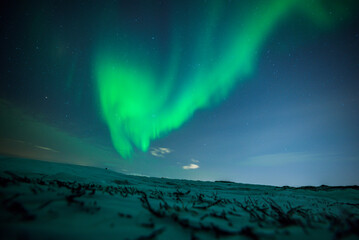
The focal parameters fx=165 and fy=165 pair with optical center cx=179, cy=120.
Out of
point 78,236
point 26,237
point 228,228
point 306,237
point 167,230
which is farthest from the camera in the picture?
point 228,228

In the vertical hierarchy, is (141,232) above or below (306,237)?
below

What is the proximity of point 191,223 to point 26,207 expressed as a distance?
1431 millimetres

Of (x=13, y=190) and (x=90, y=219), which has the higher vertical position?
(x=13, y=190)

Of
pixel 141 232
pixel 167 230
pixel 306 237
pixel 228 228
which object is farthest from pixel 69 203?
pixel 306 237

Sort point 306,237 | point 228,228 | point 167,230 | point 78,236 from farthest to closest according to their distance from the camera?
point 228,228, point 167,230, point 306,237, point 78,236

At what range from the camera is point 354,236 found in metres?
1.09

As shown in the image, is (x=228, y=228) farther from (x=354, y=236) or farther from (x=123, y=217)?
(x=123, y=217)

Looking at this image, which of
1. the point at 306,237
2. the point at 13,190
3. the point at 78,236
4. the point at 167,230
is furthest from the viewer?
the point at 13,190

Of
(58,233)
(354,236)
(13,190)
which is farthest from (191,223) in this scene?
(13,190)

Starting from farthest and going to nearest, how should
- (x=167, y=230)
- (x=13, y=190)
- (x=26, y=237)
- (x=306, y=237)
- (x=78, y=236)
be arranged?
(x=13, y=190) < (x=167, y=230) < (x=306, y=237) < (x=78, y=236) < (x=26, y=237)

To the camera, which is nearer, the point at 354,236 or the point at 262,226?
the point at 354,236

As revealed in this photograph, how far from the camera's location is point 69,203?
5.19 feet

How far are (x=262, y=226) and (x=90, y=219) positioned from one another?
1514mm

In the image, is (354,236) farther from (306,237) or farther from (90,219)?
(90,219)
